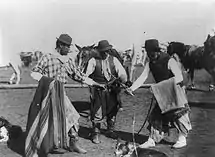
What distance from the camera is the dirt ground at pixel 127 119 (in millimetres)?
3654

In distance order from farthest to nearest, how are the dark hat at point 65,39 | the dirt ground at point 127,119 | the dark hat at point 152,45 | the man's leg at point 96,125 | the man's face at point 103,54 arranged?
the man's leg at point 96,125, the man's face at point 103,54, the dirt ground at point 127,119, the dark hat at point 152,45, the dark hat at point 65,39

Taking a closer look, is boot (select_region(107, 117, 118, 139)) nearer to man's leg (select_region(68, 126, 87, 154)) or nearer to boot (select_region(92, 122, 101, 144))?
boot (select_region(92, 122, 101, 144))

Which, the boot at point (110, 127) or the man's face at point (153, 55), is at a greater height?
the man's face at point (153, 55)

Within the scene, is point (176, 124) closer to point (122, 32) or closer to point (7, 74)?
point (122, 32)

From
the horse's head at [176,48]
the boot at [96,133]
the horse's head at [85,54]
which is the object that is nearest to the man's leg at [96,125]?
the boot at [96,133]

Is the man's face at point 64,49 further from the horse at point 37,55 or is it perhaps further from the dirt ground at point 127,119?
the dirt ground at point 127,119

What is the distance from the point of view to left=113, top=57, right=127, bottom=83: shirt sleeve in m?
3.80

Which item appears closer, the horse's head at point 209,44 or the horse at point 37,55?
the horse at point 37,55

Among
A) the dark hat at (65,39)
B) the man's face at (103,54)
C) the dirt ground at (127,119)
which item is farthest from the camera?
the man's face at (103,54)

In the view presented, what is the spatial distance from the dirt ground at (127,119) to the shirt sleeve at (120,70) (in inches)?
6.2

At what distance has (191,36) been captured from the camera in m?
3.73

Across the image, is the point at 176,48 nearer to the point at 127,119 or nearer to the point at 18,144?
the point at 127,119

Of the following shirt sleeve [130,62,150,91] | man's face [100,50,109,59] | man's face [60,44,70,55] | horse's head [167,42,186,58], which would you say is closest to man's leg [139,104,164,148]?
shirt sleeve [130,62,150,91]

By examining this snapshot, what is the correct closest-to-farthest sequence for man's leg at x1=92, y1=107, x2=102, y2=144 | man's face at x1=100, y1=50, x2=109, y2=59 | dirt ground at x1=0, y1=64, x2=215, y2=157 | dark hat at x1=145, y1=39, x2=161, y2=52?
1. dark hat at x1=145, y1=39, x2=161, y2=52
2. dirt ground at x1=0, y1=64, x2=215, y2=157
3. man's face at x1=100, y1=50, x2=109, y2=59
4. man's leg at x1=92, y1=107, x2=102, y2=144
